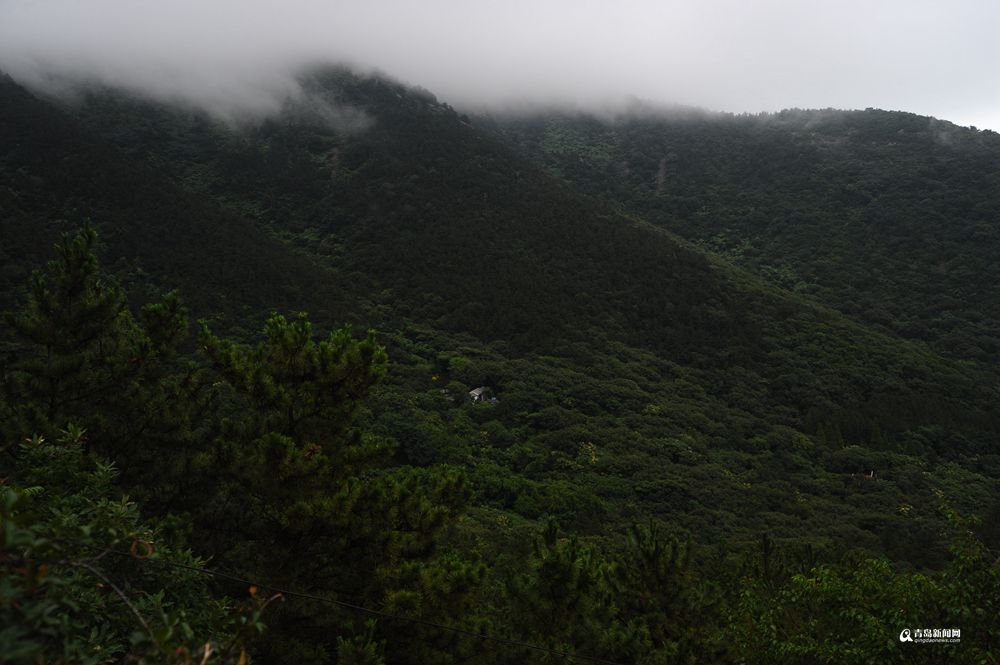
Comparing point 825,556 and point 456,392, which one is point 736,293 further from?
point 825,556

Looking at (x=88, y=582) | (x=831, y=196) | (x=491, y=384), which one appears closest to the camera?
(x=88, y=582)

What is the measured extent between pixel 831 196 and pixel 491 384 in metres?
73.1

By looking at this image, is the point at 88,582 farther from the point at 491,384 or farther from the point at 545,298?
the point at 545,298

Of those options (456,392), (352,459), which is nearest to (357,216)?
(456,392)

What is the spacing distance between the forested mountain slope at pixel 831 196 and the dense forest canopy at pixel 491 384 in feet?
2.10

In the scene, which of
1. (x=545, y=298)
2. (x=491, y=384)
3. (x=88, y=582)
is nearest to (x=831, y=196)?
(x=545, y=298)

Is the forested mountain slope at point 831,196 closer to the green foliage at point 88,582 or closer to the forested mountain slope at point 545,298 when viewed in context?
the forested mountain slope at point 545,298

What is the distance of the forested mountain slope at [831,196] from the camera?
2552 inches

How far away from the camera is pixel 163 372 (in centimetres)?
837

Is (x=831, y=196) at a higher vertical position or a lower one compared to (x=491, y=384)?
higher

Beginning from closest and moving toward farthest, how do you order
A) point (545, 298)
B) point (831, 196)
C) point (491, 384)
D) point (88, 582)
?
point (88, 582) < point (491, 384) < point (545, 298) < point (831, 196)

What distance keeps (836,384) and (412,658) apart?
49.8m

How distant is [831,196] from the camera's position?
88.0 m

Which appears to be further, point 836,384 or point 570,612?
point 836,384
